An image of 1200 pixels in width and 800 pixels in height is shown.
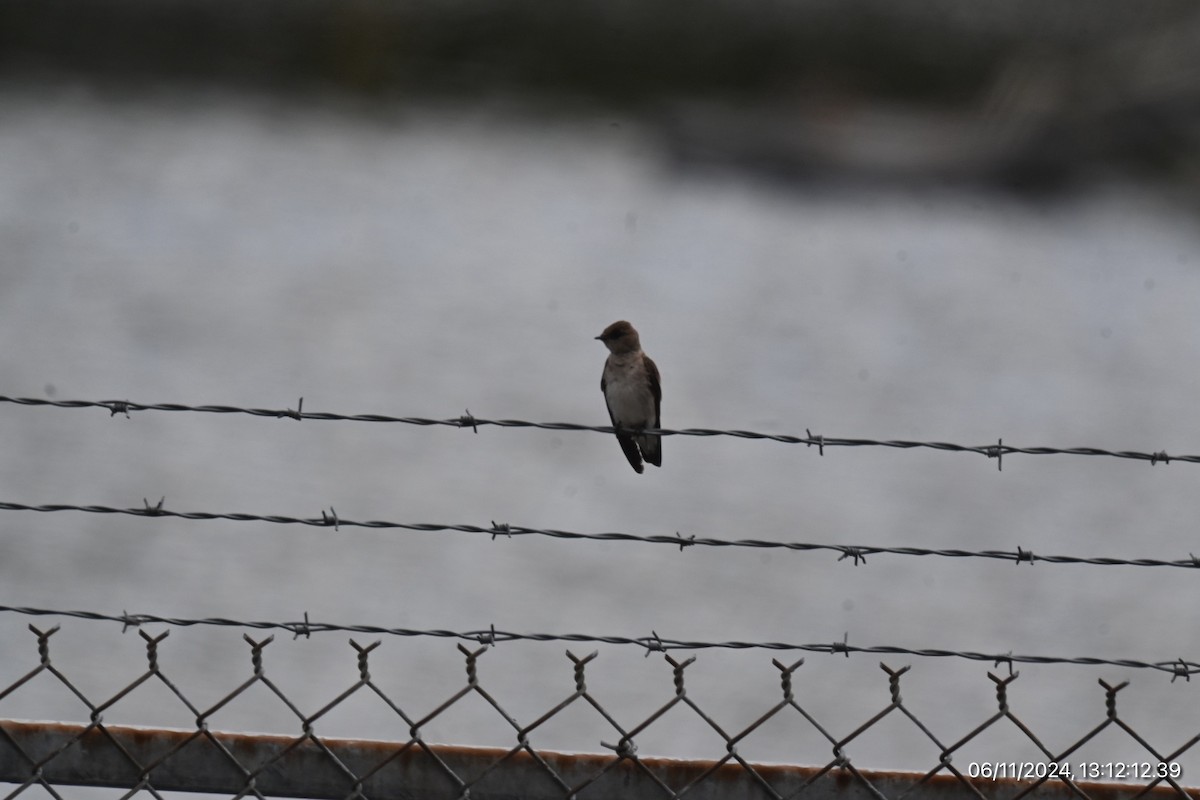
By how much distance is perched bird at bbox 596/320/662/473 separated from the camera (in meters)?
4.86

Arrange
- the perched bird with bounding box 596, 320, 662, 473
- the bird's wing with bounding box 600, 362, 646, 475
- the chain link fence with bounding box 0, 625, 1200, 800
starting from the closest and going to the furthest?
the chain link fence with bounding box 0, 625, 1200, 800 < the perched bird with bounding box 596, 320, 662, 473 < the bird's wing with bounding box 600, 362, 646, 475

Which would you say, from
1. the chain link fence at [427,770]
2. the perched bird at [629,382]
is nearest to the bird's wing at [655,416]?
the perched bird at [629,382]

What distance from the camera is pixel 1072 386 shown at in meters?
10.2

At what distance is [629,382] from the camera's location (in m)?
4.85

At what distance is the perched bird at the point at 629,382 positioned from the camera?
4859mm

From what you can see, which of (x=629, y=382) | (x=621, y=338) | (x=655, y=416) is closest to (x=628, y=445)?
(x=655, y=416)

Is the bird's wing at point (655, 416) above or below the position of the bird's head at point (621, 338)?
below

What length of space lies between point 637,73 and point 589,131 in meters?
1.70

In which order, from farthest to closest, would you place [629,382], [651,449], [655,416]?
[651,449], [655,416], [629,382]

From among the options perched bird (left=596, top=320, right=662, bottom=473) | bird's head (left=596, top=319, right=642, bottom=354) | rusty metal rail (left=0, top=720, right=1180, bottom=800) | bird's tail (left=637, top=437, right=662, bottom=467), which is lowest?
rusty metal rail (left=0, top=720, right=1180, bottom=800)

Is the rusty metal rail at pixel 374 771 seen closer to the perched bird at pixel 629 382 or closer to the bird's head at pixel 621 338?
the perched bird at pixel 629 382

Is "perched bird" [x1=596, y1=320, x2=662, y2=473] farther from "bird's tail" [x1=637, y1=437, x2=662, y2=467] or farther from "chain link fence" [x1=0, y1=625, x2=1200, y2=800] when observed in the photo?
"chain link fence" [x1=0, y1=625, x2=1200, y2=800]

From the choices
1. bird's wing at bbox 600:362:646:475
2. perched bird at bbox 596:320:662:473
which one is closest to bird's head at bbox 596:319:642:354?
perched bird at bbox 596:320:662:473

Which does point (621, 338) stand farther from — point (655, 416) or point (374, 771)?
point (374, 771)
